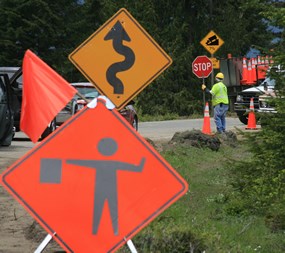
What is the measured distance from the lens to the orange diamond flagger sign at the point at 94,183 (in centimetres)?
583

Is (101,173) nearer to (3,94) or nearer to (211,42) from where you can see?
(3,94)

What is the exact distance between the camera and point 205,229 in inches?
296

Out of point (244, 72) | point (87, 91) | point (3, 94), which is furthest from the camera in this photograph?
point (244, 72)

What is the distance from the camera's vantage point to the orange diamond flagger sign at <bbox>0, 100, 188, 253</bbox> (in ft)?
19.1

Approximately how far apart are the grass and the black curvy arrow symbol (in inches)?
61.2

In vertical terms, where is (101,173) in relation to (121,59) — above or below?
above

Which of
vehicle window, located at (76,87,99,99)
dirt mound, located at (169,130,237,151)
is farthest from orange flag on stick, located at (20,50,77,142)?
vehicle window, located at (76,87,99,99)

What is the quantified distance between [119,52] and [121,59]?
0.09 m

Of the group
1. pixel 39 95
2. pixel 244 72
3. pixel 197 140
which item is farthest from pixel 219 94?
pixel 39 95

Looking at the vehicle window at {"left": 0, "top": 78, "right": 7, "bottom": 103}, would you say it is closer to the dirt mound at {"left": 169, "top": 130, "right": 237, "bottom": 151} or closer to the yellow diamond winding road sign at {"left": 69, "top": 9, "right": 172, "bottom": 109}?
the dirt mound at {"left": 169, "top": 130, "right": 237, "bottom": 151}

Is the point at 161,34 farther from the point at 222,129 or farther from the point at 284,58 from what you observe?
the point at 284,58

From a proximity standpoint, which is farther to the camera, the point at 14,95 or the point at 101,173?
the point at 14,95

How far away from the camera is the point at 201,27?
4356 cm

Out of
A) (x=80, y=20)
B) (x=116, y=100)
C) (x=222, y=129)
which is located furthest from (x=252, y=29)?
(x=116, y=100)
